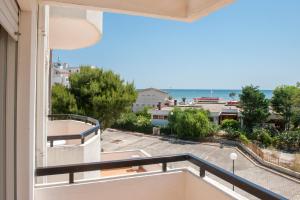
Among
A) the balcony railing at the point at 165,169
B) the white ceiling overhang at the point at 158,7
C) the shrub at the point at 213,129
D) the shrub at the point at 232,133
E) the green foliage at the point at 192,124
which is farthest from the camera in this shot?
the shrub at the point at 213,129

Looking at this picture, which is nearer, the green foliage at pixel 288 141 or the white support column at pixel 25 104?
the white support column at pixel 25 104

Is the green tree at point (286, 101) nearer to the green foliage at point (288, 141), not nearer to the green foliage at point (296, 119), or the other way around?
the green foliage at point (296, 119)

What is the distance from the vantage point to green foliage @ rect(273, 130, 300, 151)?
62.6 feet

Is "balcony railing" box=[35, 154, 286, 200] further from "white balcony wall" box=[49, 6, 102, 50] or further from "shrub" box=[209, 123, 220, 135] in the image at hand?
"shrub" box=[209, 123, 220, 135]

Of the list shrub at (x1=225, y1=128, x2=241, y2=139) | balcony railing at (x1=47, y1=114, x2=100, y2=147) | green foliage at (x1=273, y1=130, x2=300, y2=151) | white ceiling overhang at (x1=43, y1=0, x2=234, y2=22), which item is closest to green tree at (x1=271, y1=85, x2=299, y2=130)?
green foliage at (x1=273, y1=130, x2=300, y2=151)

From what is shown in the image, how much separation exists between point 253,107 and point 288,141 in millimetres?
4727

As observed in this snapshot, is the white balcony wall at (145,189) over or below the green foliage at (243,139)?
over

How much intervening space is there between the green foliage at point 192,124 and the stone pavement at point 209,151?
1.06 metres

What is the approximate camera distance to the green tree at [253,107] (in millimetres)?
22750

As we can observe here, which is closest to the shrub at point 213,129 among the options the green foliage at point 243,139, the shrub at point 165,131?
the green foliage at point 243,139

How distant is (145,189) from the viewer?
92.7 inches

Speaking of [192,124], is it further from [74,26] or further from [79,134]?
[79,134]

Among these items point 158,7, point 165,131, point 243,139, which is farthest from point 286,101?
point 158,7

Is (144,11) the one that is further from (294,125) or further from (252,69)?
(252,69)
